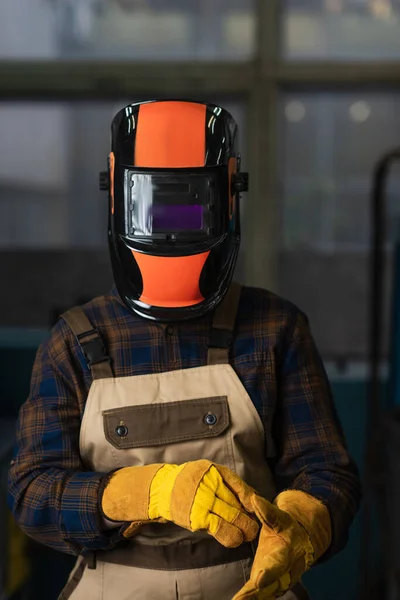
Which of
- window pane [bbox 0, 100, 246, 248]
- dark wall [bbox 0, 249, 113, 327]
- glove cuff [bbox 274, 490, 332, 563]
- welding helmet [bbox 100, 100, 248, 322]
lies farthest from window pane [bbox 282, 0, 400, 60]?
glove cuff [bbox 274, 490, 332, 563]

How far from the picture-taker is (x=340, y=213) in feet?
8.14

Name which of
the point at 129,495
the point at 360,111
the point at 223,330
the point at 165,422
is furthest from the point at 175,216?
the point at 360,111

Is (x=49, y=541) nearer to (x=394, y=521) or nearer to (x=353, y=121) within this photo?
(x=394, y=521)

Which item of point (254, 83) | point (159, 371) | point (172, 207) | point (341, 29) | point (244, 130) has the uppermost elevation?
point (341, 29)

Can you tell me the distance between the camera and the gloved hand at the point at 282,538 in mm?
988

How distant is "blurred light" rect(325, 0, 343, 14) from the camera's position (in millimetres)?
2414

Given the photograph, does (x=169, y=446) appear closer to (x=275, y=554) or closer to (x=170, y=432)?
(x=170, y=432)

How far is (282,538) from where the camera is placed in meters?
1.02

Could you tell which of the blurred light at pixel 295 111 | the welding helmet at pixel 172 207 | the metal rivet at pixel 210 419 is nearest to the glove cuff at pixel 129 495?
the metal rivet at pixel 210 419

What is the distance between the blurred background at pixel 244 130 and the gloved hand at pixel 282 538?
1255 mm

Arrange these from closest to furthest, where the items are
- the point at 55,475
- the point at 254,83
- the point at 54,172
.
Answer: the point at 55,475
the point at 254,83
the point at 54,172

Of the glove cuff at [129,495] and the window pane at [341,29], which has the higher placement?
the window pane at [341,29]

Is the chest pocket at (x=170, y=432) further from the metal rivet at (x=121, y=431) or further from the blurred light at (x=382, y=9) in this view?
the blurred light at (x=382, y=9)

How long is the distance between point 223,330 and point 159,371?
4.9 inches
